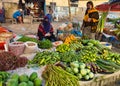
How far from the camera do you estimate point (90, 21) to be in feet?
26.3

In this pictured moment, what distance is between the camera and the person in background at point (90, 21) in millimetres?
7859

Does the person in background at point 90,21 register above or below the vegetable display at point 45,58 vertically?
above

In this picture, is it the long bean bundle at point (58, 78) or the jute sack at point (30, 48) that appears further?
the jute sack at point (30, 48)

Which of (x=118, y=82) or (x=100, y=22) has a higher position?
(x=100, y=22)

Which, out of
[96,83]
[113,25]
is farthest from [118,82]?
[113,25]

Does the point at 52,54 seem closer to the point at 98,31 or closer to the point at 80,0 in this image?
the point at 98,31

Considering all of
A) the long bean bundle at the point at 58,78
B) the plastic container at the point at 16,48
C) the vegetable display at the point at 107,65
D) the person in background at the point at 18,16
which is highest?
the person in background at the point at 18,16

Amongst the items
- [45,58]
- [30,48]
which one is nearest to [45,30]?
[30,48]

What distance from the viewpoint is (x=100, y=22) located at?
8.97 meters

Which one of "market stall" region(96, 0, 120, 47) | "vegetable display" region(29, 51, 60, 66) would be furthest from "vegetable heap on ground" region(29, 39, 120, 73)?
"market stall" region(96, 0, 120, 47)

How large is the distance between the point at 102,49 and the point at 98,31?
8.82ft

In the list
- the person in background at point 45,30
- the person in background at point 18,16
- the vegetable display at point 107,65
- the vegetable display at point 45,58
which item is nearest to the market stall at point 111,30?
the person in background at point 45,30

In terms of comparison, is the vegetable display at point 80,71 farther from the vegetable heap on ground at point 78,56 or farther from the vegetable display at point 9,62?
the vegetable display at point 9,62

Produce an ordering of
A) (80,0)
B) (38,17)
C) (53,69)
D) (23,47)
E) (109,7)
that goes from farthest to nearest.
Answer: (80,0)
(38,17)
(109,7)
(23,47)
(53,69)
